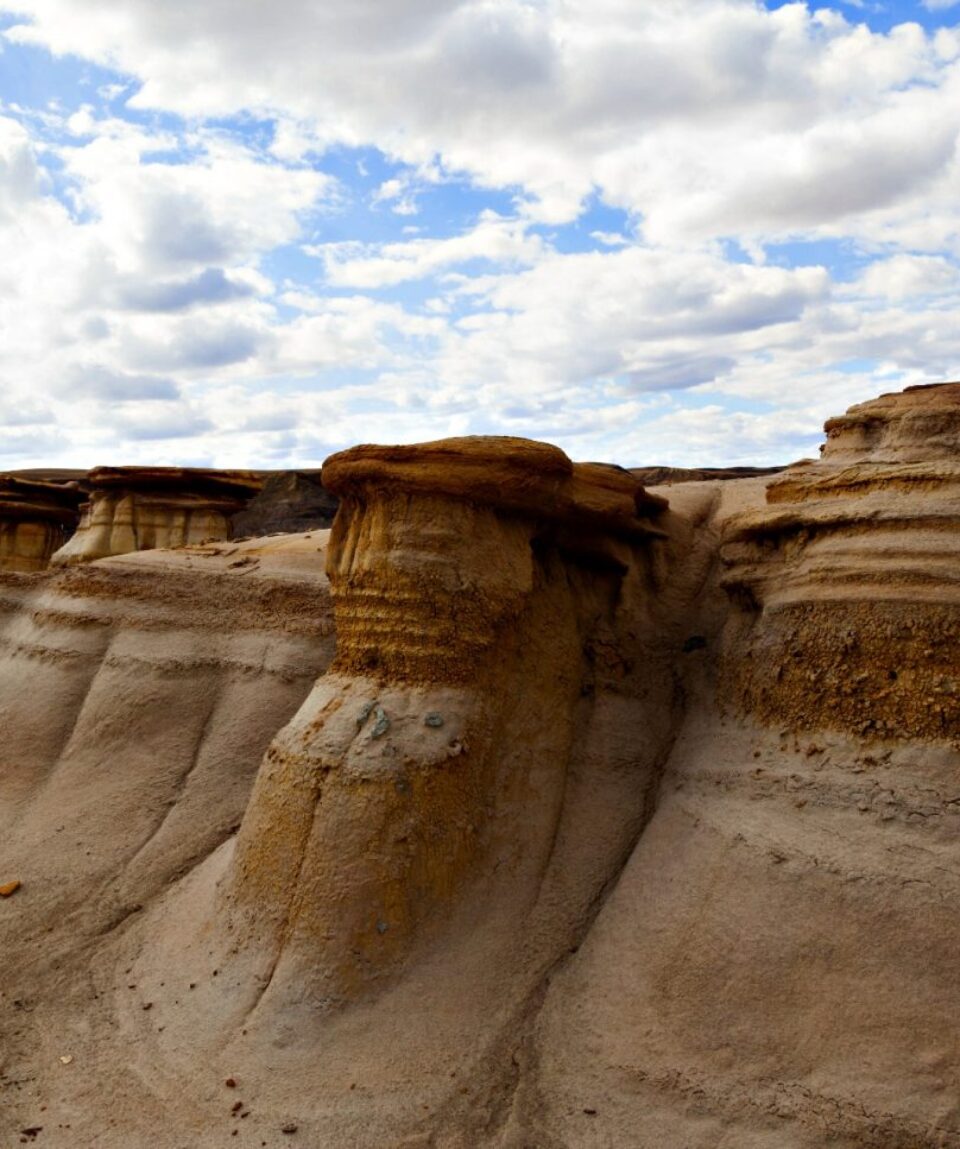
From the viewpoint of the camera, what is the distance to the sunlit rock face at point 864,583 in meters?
4.42

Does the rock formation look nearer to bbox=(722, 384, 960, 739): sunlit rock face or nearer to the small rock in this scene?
the small rock

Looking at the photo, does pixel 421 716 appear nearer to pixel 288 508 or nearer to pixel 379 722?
pixel 379 722

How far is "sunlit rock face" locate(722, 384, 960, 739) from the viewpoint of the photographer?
4422 millimetres

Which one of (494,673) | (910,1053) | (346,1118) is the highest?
(494,673)

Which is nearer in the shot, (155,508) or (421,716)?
(421,716)

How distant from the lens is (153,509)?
45.4ft

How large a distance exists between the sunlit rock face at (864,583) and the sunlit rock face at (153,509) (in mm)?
9675

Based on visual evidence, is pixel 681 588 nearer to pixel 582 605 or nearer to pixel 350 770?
pixel 582 605

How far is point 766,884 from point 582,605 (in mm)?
1978

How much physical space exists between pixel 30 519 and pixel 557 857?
13.6m

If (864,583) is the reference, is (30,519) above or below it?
above

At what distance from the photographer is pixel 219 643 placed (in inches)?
297

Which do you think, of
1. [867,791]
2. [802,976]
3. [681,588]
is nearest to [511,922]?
[802,976]

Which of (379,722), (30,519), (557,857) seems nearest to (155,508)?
(30,519)
